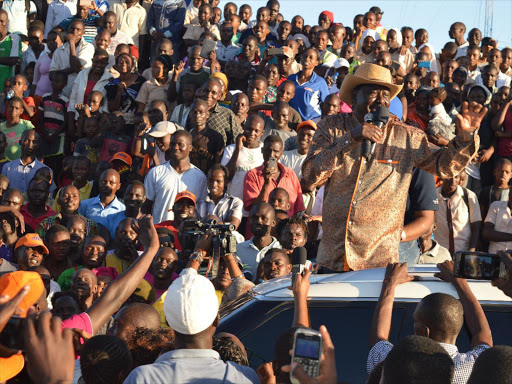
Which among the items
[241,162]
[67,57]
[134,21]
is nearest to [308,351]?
[241,162]

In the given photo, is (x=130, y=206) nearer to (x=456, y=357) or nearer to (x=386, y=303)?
(x=386, y=303)

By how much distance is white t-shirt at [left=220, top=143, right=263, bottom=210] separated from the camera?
9.74 metres

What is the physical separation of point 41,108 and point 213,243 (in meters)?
7.89

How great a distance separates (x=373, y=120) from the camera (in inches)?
203

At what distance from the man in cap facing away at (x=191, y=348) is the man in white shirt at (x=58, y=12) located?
40.7ft

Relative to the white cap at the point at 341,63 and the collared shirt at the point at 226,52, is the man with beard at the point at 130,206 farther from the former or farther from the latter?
Result: the collared shirt at the point at 226,52

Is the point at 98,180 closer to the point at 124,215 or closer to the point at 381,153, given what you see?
the point at 124,215

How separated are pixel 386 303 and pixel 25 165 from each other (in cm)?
737

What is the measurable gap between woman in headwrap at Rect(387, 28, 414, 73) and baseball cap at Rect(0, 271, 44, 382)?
11.6 meters

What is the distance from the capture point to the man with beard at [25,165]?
420 inches

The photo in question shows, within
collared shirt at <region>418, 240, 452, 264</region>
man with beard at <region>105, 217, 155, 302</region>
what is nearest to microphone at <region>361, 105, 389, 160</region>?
collared shirt at <region>418, 240, 452, 264</region>

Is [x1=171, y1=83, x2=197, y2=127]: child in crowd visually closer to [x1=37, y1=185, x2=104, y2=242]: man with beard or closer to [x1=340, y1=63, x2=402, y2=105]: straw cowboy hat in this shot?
[x1=37, y1=185, x2=104, y2=242]: man with beard

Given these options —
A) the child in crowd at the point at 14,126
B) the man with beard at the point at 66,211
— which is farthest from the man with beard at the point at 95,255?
the child in crowd at the point at 14,126

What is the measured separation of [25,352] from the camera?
313 centimetres
